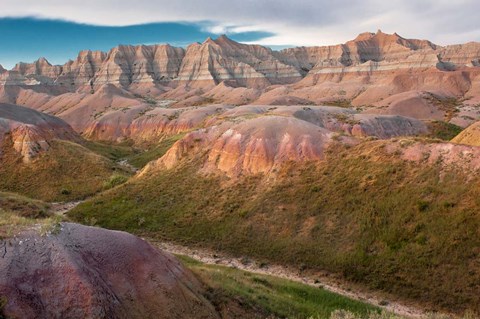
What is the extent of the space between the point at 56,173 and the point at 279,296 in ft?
131

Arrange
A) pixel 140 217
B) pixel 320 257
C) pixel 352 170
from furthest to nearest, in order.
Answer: pixel 140 217, pixel 352 170, pixel 320 257

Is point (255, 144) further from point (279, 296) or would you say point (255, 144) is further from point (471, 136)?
point (471, 136)

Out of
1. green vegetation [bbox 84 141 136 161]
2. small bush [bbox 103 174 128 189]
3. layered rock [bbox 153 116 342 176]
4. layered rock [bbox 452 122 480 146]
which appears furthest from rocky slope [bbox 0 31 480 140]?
layered rock [bbox 153 116 342 176]

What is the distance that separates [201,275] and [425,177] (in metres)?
19.3

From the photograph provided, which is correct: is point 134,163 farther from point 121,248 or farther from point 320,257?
point 121,248

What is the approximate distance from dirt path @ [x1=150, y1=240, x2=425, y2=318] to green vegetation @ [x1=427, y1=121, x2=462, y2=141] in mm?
57455

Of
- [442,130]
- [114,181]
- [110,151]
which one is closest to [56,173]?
[114,181]

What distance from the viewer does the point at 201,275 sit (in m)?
16.7

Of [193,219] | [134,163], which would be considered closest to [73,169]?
[134,163]

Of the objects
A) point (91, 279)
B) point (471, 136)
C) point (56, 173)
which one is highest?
point (471, 136)

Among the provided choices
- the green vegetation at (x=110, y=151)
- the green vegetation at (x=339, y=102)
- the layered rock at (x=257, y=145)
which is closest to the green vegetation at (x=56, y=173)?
the layered rock at (x=257, y=145)

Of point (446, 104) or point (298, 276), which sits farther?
point (446, 104)

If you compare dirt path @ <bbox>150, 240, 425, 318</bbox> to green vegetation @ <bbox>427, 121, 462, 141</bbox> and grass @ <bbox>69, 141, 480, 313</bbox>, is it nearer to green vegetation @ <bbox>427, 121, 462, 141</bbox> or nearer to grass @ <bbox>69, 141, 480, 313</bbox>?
grass @ <bbox>69, 141, 480, 313</bbox>

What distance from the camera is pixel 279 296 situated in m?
19.0
